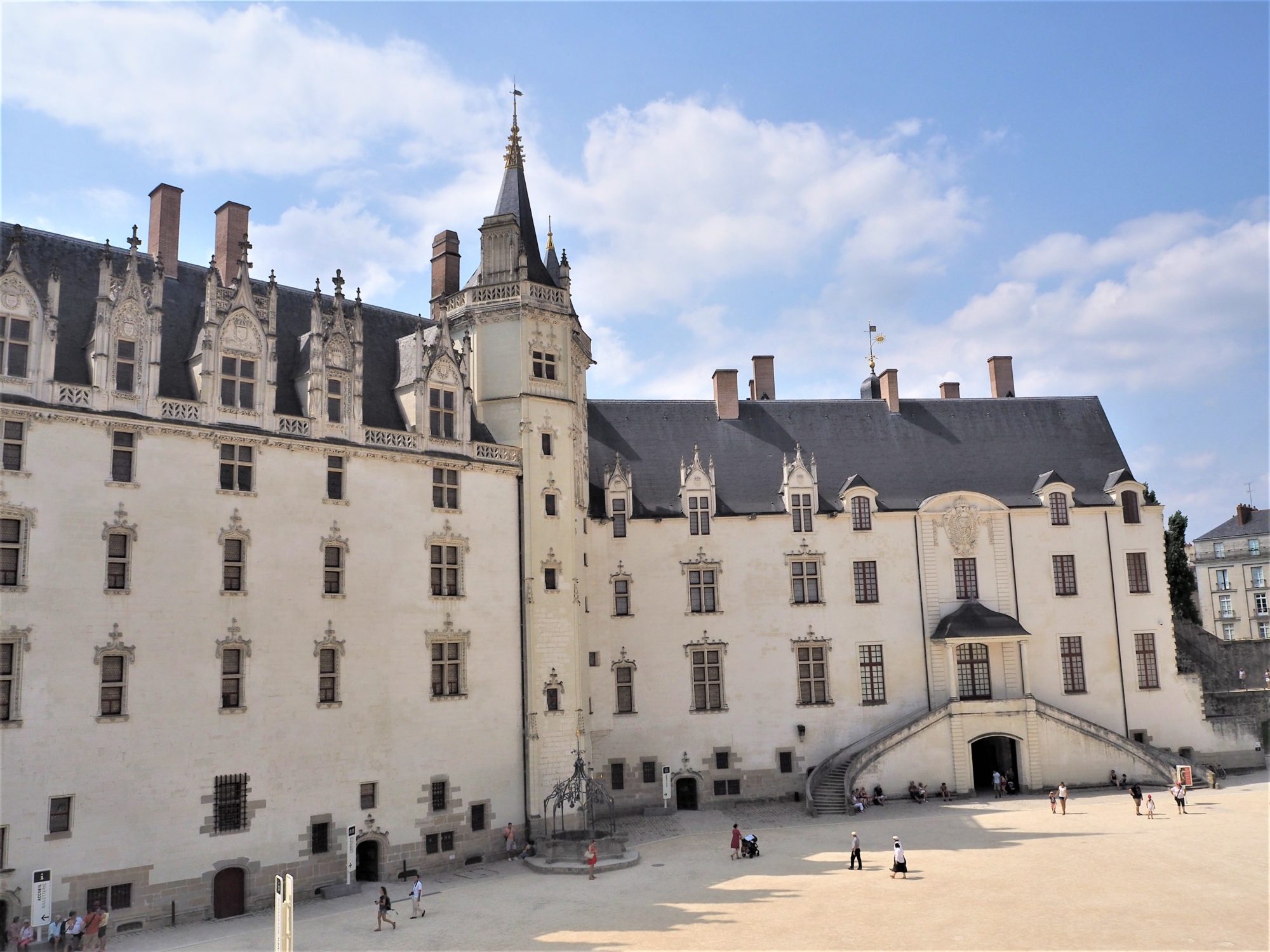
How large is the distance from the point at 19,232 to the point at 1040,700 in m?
39.2

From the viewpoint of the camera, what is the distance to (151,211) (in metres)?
31.4

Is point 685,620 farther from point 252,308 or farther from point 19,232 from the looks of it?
point 19,232

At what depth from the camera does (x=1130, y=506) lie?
43844 millimetres

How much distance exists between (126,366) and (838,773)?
1118 inches

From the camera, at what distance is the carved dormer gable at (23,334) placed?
25.5 m

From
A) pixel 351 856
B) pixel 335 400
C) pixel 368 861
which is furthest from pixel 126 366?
pixel 368 861

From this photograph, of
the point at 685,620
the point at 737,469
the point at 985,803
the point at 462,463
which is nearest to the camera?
the point at 462,463

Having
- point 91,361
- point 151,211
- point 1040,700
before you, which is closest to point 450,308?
point 151,211

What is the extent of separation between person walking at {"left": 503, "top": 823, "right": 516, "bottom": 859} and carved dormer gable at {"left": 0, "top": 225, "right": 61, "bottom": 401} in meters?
18.5

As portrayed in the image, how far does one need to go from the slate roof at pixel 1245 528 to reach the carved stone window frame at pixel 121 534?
74.1m

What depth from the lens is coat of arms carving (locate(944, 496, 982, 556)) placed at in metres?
42.8

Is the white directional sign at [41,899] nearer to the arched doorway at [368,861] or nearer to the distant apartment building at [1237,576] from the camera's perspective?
the arched doorway at [368,861]

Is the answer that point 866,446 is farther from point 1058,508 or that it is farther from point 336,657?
point 336,657

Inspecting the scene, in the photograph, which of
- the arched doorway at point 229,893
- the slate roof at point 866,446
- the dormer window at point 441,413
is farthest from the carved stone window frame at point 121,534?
the slate roof at point 866,446
